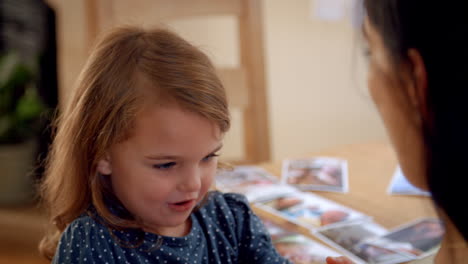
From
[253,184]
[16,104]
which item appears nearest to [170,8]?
[253,184]

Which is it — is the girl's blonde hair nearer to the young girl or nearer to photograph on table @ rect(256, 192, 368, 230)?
the young girl

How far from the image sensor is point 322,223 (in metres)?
1.05

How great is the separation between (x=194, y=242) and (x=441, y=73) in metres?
0.52

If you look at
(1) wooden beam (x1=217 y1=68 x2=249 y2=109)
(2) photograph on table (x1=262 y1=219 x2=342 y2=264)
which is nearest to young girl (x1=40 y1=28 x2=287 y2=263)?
(2) photograph on table (x1=262 y1=219 x2=342 y2=264)

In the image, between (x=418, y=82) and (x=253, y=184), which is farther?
(x=253, y=184)

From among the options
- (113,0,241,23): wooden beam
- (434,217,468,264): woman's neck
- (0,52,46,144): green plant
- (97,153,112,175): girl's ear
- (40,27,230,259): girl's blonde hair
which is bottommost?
(0,52,46,144): green plant

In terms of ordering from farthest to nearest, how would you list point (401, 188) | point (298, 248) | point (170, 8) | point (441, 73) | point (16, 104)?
1. point (16, 104)
2. point (170, 8)
3. point (401, 188)
4. point (298, 248)
5. point (441, 73)

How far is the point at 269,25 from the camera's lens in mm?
2803

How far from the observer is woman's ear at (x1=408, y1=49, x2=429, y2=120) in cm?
51

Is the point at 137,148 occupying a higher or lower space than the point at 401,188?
higher

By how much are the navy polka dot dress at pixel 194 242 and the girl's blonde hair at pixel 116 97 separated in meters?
0.03

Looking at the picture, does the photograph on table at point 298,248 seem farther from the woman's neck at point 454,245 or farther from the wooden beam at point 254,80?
the wooden beam at point 254,80

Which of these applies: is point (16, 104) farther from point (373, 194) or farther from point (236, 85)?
point (373, 194)

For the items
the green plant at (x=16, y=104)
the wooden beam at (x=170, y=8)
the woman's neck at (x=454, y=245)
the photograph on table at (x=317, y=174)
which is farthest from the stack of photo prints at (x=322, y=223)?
the green plant at (x=16, y=104)
